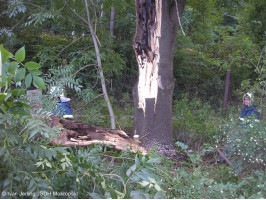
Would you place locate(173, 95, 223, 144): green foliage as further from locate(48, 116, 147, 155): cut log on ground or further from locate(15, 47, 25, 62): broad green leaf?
locate(15, 47, 25, 62): broad green leaf

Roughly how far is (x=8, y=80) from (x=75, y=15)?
21.4 feet

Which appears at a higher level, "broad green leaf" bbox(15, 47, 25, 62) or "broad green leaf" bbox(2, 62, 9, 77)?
"broad green leaf" bbox(15, 47, 25, 62)

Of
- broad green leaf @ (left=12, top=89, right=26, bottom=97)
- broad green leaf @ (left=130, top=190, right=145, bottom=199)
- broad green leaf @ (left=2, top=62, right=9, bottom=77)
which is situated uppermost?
broad green leaf @ (left=2, top=62, right=9, bottom=77)

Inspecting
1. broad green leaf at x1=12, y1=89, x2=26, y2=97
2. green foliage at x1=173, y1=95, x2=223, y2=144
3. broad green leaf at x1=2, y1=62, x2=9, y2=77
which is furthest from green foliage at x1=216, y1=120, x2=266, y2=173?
broad green leaf at x1=2, y1=62, x2=9, y2=77

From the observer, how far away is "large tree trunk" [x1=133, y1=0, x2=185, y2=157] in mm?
6062

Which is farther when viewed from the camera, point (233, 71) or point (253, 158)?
point (233, 71)

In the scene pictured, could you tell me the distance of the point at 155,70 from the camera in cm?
609

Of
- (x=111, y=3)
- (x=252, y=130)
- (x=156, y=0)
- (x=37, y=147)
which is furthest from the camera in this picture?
(x=111, y=3)

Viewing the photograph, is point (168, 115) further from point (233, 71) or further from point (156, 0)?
point (233, 71)

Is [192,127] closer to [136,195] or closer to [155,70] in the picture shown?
[155,70]

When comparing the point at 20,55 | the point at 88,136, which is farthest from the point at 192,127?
the point at 20,55

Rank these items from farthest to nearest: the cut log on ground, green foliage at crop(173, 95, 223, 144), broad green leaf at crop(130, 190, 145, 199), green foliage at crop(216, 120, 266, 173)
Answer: green foliage at crop(173, 95, 223, 144), the cut log on ground, green foliage at crop(216, 120, 266, 173), broad green leaf at crop(130, 190, 145, 199)

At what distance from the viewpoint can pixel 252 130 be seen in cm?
370

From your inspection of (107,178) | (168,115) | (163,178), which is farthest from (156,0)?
(107,178)
